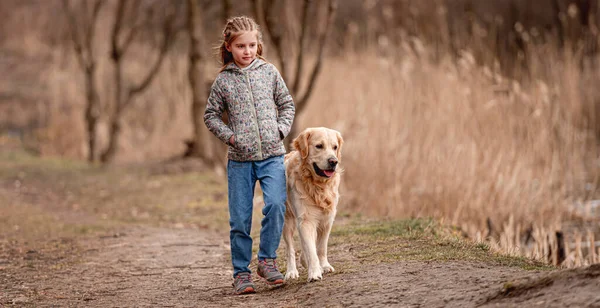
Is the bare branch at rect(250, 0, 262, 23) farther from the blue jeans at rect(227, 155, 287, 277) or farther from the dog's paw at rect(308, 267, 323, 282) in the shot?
the dog's paw at rect(308, 267, 323, 282)

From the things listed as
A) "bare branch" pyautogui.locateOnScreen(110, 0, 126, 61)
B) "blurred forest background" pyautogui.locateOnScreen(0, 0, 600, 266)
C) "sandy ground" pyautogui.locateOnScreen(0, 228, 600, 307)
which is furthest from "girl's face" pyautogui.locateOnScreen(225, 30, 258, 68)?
"bare branch" pyautogui.locateOnScreen(110, 0, 126, 61)

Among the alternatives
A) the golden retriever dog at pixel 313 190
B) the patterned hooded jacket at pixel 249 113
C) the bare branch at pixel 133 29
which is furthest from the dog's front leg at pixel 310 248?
the bare branch at pixel 133 29

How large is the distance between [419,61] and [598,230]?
387 cm

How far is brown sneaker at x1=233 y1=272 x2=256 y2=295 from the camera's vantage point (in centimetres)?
542

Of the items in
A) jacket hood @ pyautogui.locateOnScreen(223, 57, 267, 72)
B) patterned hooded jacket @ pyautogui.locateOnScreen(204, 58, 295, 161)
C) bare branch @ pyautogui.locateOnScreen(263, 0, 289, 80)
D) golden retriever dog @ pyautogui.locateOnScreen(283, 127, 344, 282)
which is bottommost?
golden retriever dog @ pyautogui.locateOnScreen(283, 127, 344, 282)

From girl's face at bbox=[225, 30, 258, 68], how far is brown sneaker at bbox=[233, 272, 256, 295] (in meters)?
1.39

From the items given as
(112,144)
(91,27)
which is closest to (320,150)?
(112,144)

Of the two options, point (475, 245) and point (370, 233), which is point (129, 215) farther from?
point (475, 245)

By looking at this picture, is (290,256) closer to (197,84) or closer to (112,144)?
(197,84)

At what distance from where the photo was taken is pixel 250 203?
550cm

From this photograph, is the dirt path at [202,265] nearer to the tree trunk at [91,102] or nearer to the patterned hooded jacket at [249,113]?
the patterned hooded jacket at [249,113]

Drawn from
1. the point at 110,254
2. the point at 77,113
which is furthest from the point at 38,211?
the point at 77,113

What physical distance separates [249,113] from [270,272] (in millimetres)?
1033

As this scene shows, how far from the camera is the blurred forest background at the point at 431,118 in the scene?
932cm
